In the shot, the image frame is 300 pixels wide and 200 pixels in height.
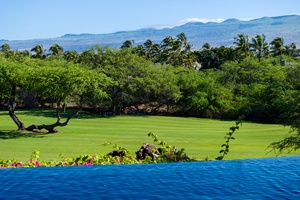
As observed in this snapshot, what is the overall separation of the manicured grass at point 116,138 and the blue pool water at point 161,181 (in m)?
6.50

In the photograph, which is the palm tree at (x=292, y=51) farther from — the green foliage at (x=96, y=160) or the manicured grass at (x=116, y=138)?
the green foliage at (x=96, y=160)

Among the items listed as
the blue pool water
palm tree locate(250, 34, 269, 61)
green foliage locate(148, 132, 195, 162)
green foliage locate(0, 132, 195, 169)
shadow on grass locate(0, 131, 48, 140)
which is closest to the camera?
the blue pool water

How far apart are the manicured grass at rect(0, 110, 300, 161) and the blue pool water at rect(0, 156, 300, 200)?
650cm

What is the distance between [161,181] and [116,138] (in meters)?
15.6

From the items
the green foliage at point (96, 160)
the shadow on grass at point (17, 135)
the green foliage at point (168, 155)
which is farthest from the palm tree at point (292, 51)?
the green foliage at point (96, 160)

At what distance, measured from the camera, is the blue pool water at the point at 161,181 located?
8414 mm

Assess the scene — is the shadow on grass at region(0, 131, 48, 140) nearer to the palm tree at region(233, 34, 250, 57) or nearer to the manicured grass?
→ the manicured grass

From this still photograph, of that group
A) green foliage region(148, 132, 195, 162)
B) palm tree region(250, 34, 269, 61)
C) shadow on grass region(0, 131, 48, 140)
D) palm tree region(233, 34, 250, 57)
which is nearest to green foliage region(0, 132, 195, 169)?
green foliage region(148, 132, 195, 162)

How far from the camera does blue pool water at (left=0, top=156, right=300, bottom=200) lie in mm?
8414

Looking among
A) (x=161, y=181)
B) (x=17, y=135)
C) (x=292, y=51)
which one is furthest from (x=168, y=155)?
(x=292, y=51)

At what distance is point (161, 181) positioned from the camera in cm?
943

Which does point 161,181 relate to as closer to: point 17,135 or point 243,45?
point 17,135

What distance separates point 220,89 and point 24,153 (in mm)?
28046

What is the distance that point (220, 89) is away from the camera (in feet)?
141
